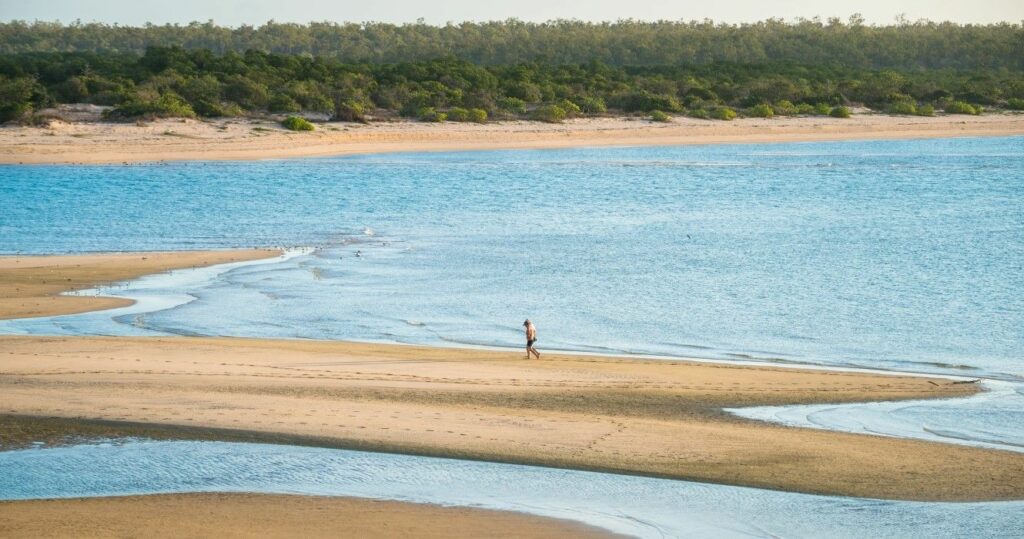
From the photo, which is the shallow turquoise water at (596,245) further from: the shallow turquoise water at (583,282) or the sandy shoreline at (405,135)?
the sandy shoreline at (405,135)

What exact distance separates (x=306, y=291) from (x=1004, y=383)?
11.3 m

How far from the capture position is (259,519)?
374 inches

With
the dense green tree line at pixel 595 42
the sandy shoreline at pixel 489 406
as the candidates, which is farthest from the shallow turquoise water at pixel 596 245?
the dense green tree line at pixel 595 42

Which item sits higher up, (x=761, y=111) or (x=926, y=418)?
(x=761, y=111)

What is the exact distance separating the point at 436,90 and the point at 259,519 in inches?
2349

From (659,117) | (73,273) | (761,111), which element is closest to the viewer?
(73,273)

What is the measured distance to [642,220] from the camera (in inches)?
1388

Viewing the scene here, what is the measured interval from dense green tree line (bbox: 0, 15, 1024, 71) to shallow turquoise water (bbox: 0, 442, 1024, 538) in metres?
95.3

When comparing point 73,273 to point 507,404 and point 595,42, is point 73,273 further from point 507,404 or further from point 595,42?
point 595,42

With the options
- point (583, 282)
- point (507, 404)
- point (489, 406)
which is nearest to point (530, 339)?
point (507, 404)

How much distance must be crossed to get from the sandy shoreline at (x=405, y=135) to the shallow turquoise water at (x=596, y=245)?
1779 mm

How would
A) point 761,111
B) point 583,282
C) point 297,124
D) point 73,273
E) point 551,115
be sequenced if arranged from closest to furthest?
point 73,273 → point 583,282 → point 297,124 → point 551,115 → point 761,111

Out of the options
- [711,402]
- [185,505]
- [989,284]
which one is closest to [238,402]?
[185,505]

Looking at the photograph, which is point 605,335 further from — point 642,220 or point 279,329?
point 642,220
